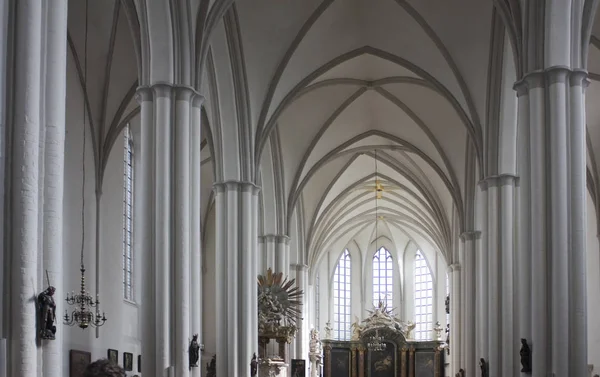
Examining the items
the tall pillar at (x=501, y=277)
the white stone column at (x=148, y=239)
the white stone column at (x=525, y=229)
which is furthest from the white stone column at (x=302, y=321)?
the white stone column at (x=148, y=239)

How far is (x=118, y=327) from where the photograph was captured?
945 inches

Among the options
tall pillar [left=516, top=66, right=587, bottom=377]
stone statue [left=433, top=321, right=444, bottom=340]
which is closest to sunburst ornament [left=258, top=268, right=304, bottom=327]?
tall pillar [left=516, top=66, right=587, bottom=377]

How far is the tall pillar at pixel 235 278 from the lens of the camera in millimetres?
21984

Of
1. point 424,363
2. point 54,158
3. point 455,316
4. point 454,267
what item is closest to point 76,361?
point 54,158

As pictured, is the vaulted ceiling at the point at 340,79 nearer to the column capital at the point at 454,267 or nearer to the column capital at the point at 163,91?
the column capital at the point at 163,91

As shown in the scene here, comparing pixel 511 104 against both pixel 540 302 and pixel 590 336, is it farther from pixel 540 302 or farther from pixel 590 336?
pixel 590 336

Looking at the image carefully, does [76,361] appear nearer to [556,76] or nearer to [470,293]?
[556,76]

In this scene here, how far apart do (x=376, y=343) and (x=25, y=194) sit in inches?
1503

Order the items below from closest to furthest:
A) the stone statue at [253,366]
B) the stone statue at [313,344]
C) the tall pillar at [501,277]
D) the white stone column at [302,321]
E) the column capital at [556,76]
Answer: the column capital at [556,76], the tall pillar at [501,277], the stone statue at [253,366], the white stone column at [302,321], the stone statue at [313,344]

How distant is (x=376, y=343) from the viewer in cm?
4581

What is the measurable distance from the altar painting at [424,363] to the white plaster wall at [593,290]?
2074 centimetres

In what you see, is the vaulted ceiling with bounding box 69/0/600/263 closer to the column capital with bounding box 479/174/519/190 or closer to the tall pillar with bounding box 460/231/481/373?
the tall pillar with bounding box 460/231/481/373

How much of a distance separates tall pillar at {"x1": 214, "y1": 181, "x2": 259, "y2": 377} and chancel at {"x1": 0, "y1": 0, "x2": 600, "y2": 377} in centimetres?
5

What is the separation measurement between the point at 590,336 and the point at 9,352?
23.3 m
